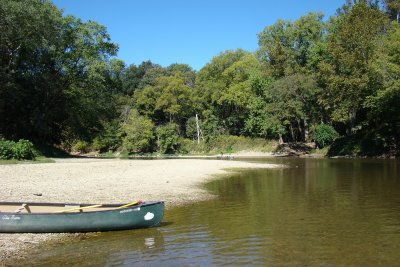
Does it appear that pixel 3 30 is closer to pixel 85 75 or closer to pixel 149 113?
pixel 85 75

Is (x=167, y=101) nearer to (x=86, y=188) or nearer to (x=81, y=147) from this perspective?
(x=81, y=147)

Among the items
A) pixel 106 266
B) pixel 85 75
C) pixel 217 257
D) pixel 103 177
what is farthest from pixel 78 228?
pixel 85 75

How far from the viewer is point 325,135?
54938 mm

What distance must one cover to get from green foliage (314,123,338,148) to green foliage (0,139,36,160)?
3739 cm

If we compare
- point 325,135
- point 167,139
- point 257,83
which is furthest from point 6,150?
point 257,83

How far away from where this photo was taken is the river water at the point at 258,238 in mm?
8859

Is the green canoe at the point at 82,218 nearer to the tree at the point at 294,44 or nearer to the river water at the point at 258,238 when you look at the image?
the river water at the point at 258,238

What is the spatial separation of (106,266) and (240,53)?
7340 cm

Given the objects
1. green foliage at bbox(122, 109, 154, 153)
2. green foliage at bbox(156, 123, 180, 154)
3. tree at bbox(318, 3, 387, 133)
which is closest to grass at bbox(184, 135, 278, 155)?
green foliage at bbox(156, 123, 180, 154)

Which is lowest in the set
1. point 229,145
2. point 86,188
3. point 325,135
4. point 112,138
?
point 86,188

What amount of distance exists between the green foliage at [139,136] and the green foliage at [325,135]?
3111 centimetres

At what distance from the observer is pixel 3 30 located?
38.2 metres

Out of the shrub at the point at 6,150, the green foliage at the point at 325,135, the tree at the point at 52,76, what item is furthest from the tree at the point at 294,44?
the shrub at the point at 6,150

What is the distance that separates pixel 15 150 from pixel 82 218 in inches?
948
